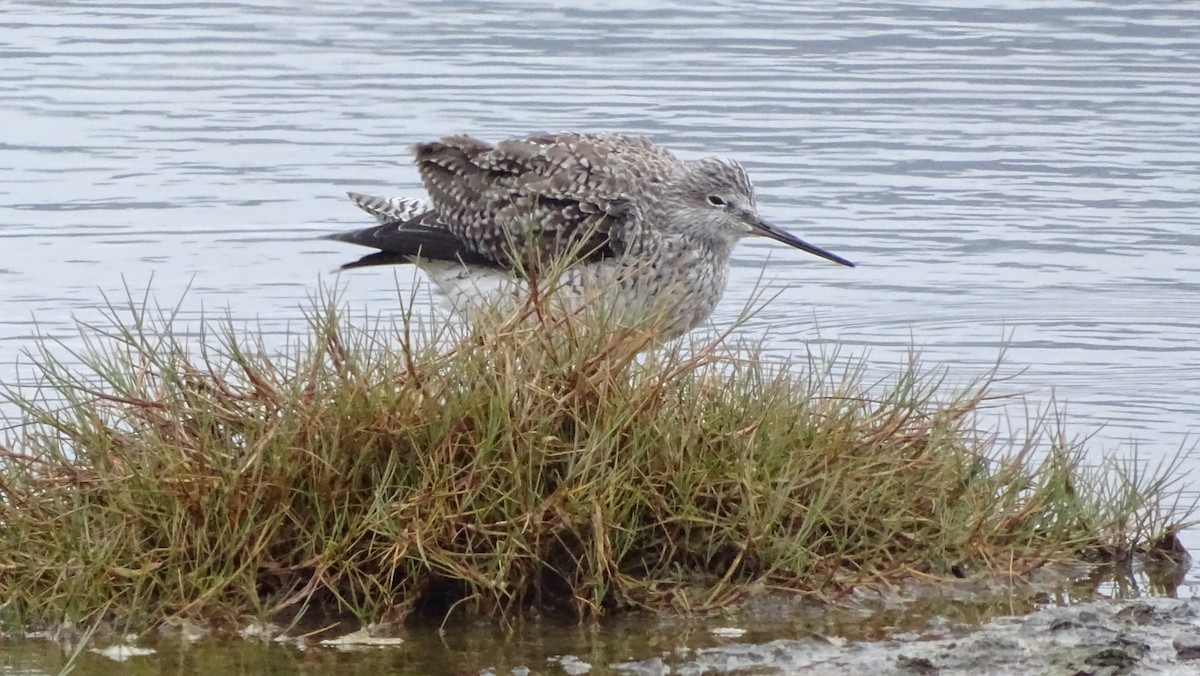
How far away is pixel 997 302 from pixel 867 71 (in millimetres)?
8919

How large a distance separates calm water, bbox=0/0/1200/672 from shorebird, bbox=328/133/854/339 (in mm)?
1289

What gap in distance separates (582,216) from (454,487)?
9.35ft

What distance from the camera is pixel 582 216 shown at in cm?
832

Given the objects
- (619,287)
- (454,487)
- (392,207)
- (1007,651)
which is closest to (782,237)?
(619,287)

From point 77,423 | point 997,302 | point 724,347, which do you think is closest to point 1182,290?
point 997,302

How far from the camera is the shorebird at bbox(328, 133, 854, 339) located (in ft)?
27.2

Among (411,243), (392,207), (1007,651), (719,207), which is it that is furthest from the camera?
(392,207)

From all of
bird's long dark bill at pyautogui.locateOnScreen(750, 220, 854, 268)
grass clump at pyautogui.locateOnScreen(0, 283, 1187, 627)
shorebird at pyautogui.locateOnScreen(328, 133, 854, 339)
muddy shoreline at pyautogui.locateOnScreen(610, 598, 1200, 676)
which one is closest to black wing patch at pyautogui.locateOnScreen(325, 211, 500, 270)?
shorebird at pyautogui.locateOnScreen(328, 133, 854, 339)

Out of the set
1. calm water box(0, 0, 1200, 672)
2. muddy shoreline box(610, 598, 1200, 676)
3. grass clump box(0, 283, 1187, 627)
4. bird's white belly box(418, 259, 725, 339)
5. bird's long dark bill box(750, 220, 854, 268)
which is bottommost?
muddy shoreline box(610, 598, 1200, 676)

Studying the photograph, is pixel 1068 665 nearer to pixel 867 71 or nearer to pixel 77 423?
pixel 77 423

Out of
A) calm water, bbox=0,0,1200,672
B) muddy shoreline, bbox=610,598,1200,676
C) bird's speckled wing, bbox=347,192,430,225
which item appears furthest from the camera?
calm water, bbox=0,0,1200,672

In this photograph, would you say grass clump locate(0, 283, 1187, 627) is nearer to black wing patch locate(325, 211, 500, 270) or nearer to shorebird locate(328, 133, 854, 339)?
shorebird locate(328, 133, 854, 339)

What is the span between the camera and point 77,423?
5.90 meters

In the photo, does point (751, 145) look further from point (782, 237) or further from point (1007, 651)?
point (1007, 651)
